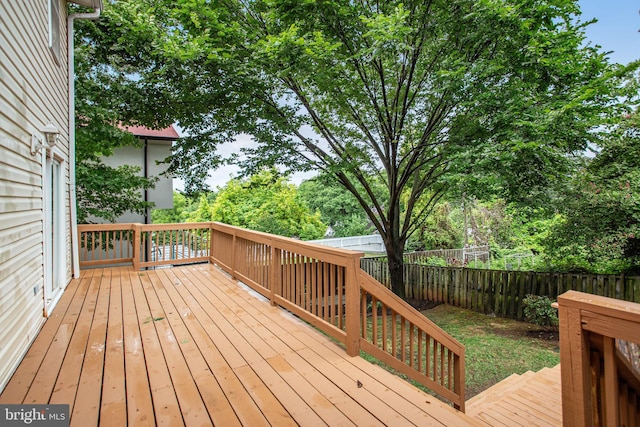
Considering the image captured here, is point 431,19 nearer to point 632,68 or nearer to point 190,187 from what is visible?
point 632,68

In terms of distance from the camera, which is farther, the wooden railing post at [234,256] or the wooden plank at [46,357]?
the wooden railing post at [234,256]

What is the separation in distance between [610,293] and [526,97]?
13.9 feet

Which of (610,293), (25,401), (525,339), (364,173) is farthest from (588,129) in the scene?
(25,401)

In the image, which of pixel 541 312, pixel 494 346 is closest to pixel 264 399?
pixel 494 346

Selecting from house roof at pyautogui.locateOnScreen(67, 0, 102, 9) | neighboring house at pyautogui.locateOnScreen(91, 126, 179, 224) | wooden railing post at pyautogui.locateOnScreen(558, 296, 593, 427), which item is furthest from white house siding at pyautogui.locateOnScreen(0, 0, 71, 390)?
neighboring house at pyautogui.locateOnScreen(91, 126, 179, 224)

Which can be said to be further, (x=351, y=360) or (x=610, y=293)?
(x=610, y=293)

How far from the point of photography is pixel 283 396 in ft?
7.13

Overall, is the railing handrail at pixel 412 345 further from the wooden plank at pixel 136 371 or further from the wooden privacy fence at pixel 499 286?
the wooden privacy fence at pixel 499 286

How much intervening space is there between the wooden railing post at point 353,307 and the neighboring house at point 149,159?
356 inches

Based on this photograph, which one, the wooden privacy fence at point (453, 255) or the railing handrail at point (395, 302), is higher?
the railing handrail at point (395, 302)

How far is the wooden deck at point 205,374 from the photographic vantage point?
6.49ft

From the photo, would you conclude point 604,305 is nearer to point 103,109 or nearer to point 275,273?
point 275,273

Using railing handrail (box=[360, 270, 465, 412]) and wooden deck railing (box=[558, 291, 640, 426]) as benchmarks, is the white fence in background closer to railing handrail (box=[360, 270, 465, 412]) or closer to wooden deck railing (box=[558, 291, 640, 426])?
railing handrail (box=[360, 270, 465, 412])

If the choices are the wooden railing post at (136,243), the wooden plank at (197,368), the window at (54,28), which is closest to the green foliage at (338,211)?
the wooden railing post at (136,243)
